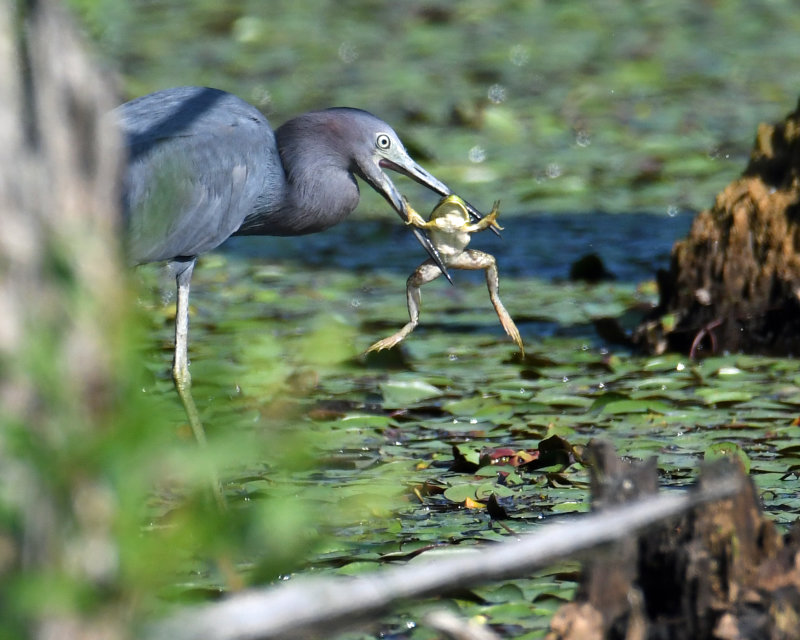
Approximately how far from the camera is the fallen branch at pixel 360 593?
1438mm

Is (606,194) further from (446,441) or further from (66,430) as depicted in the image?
(66,430)

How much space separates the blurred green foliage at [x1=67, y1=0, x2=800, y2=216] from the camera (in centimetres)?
673

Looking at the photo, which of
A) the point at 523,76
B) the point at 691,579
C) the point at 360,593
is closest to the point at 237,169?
the point at 691,579

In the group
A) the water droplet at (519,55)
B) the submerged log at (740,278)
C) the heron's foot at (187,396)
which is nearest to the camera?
the heron's foot at (187,396)

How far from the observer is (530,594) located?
2.63 meters

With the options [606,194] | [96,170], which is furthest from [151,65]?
[96,170]

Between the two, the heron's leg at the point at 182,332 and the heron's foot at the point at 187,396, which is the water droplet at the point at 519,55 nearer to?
the heron's leg at the point at 182,332

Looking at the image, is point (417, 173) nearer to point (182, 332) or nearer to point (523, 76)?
point (182, 332)

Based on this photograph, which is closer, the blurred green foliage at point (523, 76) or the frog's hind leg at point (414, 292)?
the frog's hind leg at point (414, 292)

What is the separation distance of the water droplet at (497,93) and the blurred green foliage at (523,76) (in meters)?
0.02

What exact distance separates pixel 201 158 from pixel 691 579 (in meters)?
2.10

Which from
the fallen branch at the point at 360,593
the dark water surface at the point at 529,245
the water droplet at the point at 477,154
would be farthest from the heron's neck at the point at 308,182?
the water droplet at the point at 477,154

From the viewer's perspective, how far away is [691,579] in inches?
81.7

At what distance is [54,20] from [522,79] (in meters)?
7.32
